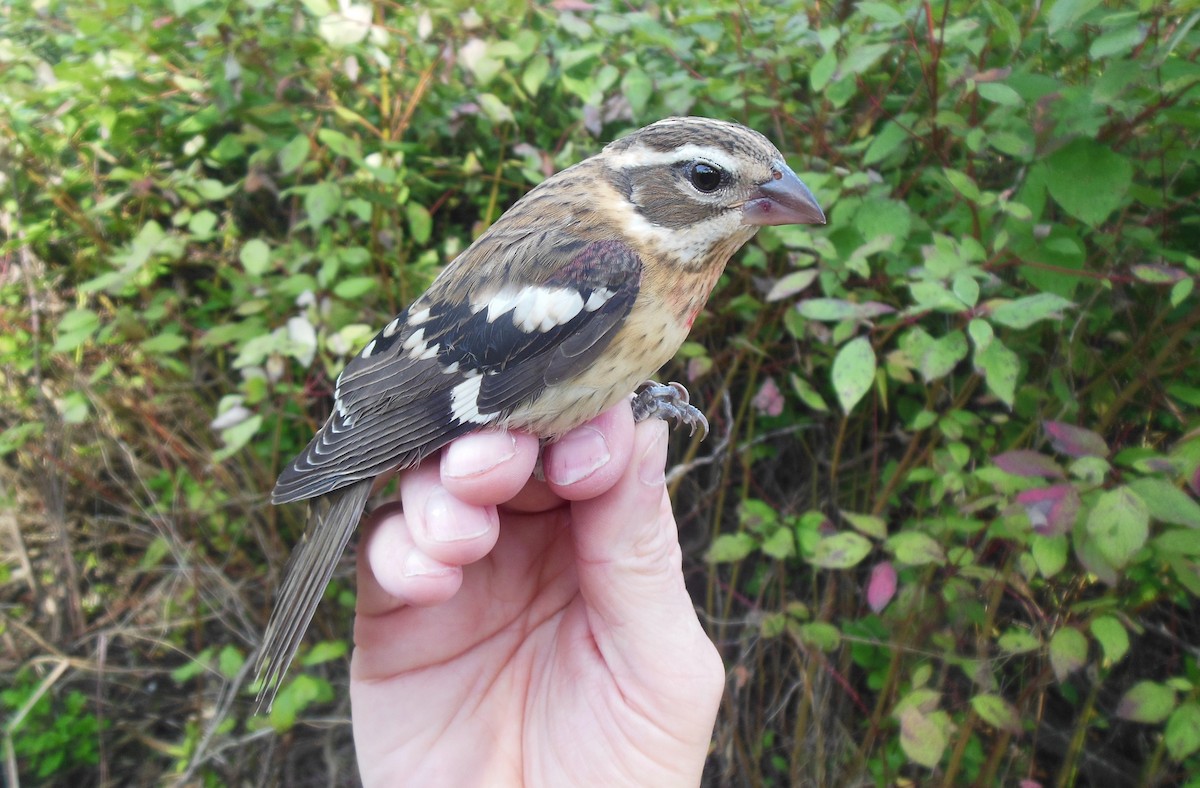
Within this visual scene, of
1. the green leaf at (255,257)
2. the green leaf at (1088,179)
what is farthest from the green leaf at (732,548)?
the green leaf at (255,257)

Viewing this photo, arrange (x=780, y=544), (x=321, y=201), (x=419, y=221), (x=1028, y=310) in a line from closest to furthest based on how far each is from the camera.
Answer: (x=1028, y=310)
(x=780, y=544)
(x=321, y=201)
(x=419, y=221)

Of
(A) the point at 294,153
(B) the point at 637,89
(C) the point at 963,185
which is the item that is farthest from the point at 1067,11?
(A) the point at 294,153

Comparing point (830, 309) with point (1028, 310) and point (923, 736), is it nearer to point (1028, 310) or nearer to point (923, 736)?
point (1028, 310)

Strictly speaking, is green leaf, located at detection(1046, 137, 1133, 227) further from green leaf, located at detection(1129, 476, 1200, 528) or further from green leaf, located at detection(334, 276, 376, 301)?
green leaf, located at detection(334, 276, 376, 301)

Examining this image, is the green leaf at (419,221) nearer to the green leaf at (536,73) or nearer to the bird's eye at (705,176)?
the green leaf at (536,73)

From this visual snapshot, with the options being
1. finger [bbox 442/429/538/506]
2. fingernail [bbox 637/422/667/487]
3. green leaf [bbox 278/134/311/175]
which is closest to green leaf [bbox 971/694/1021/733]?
fingernail [bbox 637/422/667/487]

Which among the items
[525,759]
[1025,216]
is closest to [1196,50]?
[1025,216]

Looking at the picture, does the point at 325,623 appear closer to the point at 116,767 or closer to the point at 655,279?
the point at 116,767
